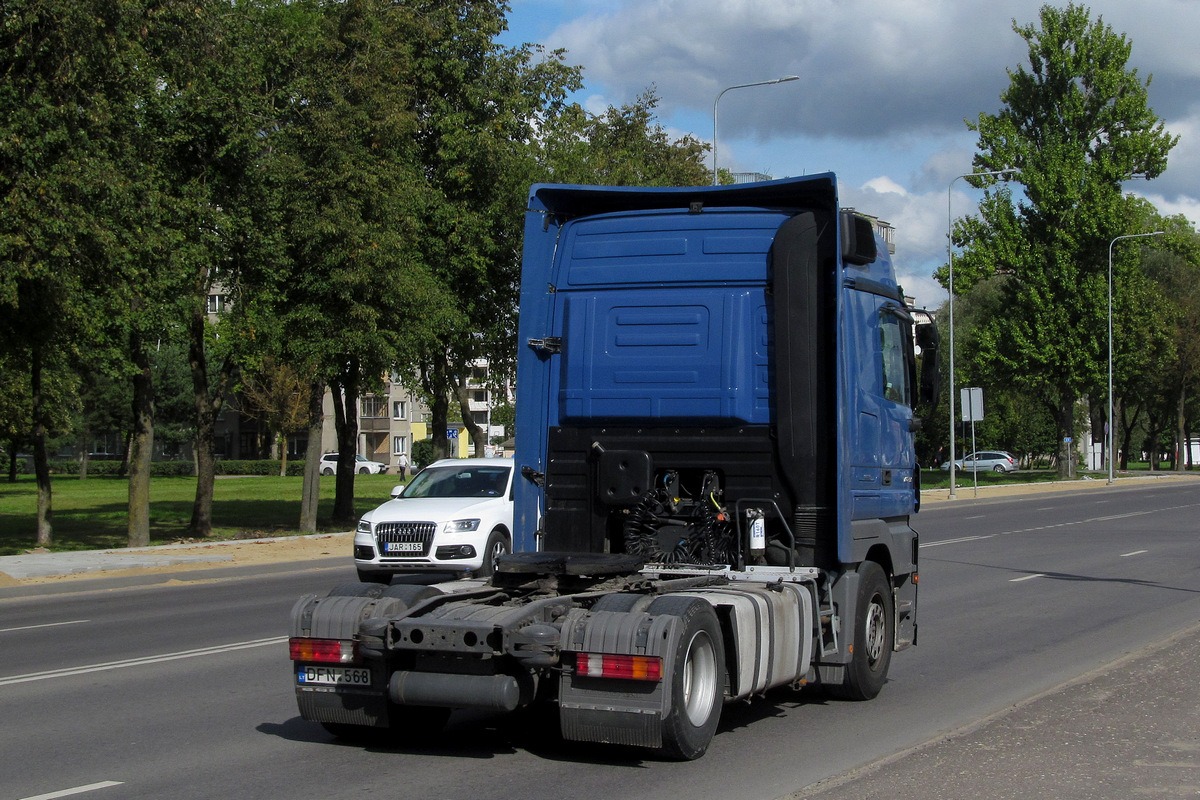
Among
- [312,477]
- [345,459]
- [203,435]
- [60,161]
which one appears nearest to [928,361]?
[60,161]

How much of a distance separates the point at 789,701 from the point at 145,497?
17.8 metres

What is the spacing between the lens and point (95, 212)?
1803 cm

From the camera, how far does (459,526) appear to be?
1591 centimetres

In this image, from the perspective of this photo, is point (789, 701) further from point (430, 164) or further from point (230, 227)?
point (430, 164)

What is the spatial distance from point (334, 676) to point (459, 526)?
945 cm

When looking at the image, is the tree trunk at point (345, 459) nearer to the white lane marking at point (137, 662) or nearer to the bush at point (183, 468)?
the white lane marking at point (137, 662)

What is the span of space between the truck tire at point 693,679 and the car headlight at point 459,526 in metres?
9.70

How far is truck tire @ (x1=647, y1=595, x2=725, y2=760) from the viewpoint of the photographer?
600 cm

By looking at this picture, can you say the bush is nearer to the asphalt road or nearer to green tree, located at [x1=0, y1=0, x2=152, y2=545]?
green tree, located at [x1=0, y1=0, x2=152, y2=545]

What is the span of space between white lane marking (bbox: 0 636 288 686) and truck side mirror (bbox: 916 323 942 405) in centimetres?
621

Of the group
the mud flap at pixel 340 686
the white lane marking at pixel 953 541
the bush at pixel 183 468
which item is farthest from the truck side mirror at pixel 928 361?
the bush at pixel 183 468


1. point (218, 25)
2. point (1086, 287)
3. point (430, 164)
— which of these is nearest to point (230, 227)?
point (218, 25)

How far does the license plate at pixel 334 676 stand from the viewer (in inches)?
252

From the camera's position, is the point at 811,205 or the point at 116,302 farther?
the point at 116,302
